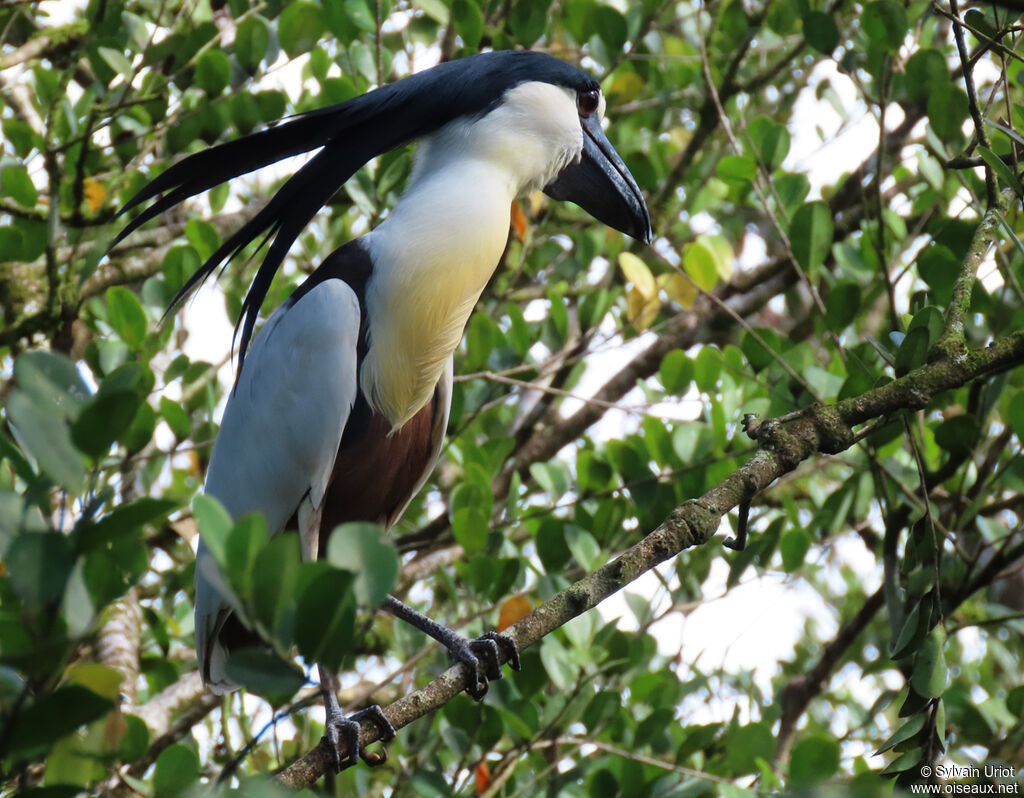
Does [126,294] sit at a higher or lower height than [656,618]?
higher

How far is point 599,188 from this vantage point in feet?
9.15

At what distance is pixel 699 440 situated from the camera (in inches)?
107

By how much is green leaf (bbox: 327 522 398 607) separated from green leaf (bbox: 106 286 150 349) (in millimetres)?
1867

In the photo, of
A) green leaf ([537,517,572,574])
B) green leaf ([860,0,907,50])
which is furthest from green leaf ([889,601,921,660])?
green leaf ([860,0,907,50])

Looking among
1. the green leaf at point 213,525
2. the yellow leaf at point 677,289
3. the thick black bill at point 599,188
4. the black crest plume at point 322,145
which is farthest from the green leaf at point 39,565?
the yellow leaf at point 677,289

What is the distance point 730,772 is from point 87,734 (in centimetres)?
170

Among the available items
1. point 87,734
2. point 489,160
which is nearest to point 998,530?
point 489,160

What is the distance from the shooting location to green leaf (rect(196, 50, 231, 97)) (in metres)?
2.83

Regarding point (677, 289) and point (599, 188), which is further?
point (677, 289)

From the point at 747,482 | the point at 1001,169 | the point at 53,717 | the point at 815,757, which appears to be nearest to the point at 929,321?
the point at 1001,169

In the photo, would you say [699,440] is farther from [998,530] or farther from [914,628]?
[914,628]

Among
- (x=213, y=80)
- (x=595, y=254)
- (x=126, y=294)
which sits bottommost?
(x=595, y=254)

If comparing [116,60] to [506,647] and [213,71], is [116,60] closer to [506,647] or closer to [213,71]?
[213,71]

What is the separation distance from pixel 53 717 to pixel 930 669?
1.25m
